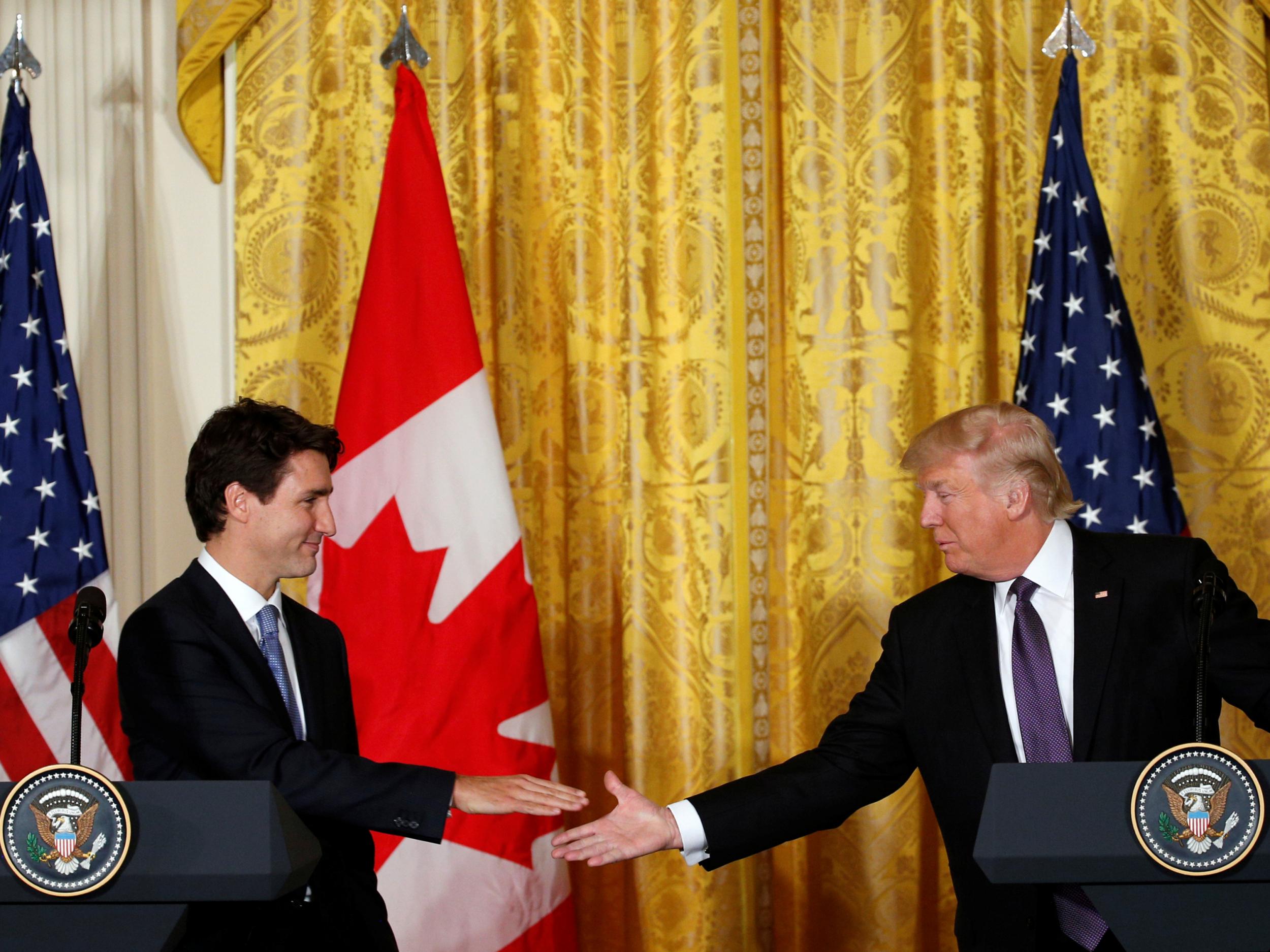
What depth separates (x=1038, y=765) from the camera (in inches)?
66.6

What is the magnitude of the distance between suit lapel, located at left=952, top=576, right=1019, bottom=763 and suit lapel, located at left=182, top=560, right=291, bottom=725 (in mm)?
1359

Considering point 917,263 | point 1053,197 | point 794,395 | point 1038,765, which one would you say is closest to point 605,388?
point 794,395

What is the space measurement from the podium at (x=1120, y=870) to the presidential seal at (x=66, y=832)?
3.73 ft

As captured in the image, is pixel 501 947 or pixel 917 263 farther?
pixel 917 263

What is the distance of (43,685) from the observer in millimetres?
3504

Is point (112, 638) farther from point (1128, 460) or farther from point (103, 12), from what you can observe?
point (1128, 460)

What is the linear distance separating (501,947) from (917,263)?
2.50 metres

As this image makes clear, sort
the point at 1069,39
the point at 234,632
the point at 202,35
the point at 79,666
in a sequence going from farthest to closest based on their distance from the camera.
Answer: the point at 202,35, the point at 1069,39, the point at 234,632, the point at 79,666

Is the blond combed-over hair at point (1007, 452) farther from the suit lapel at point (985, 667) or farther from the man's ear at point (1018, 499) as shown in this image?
the suit lapel at point (985, 667)

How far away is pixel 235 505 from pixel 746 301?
2.19 m

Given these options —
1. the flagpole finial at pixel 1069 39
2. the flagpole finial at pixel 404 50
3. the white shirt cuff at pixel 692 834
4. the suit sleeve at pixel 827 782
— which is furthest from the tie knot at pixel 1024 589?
the flagpole finial at pixel 404 50

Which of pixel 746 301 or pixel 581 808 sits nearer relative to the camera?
pixel 581 808

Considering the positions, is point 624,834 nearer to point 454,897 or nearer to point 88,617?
point 454,897

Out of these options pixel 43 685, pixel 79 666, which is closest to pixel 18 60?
pixel 43 685
